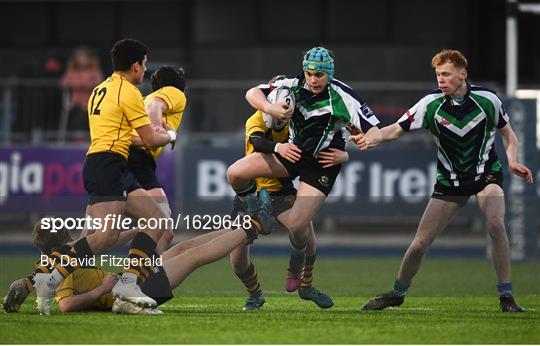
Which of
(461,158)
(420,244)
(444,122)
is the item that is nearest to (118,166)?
(420,244)

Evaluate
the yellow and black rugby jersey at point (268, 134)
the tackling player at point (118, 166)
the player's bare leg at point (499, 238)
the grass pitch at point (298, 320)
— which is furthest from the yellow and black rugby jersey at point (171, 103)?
the player's bare leg at point (499, 238)

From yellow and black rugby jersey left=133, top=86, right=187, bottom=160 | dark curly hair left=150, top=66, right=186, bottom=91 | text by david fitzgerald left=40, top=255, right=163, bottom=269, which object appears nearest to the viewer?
text by david fitzgerald left=40, top=255, right=163, bottom=269

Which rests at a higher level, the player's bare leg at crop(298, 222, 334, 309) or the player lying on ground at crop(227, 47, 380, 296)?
the player lying on ground at crop(227, 47, 380, 296)

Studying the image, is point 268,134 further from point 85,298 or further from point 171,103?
point 85,298

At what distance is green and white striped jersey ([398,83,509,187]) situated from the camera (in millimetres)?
9836

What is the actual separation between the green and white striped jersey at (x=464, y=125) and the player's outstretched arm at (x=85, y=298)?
263 centimetres

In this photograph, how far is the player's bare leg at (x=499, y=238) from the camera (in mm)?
9812

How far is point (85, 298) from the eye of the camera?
30.9 ft

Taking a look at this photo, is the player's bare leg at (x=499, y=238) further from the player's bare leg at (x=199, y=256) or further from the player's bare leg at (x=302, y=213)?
the player's bare leg at (x=199, y=256)

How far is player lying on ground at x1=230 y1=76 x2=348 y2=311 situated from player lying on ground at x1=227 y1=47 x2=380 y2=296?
0.07 meters

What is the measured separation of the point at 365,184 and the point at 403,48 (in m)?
6.63

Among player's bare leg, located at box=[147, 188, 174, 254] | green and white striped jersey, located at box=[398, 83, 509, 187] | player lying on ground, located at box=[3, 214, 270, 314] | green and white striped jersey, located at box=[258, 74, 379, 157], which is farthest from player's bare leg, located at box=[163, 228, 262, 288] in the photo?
green and white striped jersey, located at box=[398, 83, 509, 187]

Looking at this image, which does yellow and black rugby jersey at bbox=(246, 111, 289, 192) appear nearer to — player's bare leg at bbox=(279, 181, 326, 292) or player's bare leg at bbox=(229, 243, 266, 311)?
player's bare leg at bbox=(279, 181, 326, 292)

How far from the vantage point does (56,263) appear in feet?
29.8
